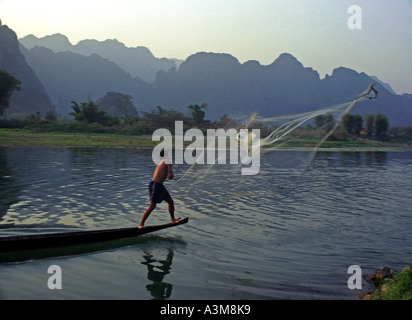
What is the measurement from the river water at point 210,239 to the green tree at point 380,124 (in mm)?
58112

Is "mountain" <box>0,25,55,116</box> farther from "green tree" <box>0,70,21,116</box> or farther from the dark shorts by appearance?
the dark shorts

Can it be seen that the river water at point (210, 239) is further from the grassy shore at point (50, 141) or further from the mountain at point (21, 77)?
the mountain at point (21, 77)

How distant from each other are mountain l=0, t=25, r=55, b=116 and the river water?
108 metres

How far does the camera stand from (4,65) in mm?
121062

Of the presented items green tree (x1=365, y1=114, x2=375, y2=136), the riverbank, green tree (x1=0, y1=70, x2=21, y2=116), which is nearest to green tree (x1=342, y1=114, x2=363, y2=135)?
green tree (x1=365, y1=114, x2=375, y2=136)

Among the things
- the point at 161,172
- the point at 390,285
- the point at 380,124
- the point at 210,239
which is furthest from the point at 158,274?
the point at 380,124

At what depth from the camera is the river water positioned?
726 cm

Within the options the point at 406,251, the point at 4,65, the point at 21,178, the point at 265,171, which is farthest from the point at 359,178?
the point at 4,65

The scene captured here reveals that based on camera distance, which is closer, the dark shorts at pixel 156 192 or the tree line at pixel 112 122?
the dark shorts at pixel 156 192

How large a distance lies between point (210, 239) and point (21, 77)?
432ft

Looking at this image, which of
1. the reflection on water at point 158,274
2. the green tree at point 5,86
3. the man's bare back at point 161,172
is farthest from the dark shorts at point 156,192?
the green tree at point 5,86

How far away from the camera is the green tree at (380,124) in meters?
74.2
